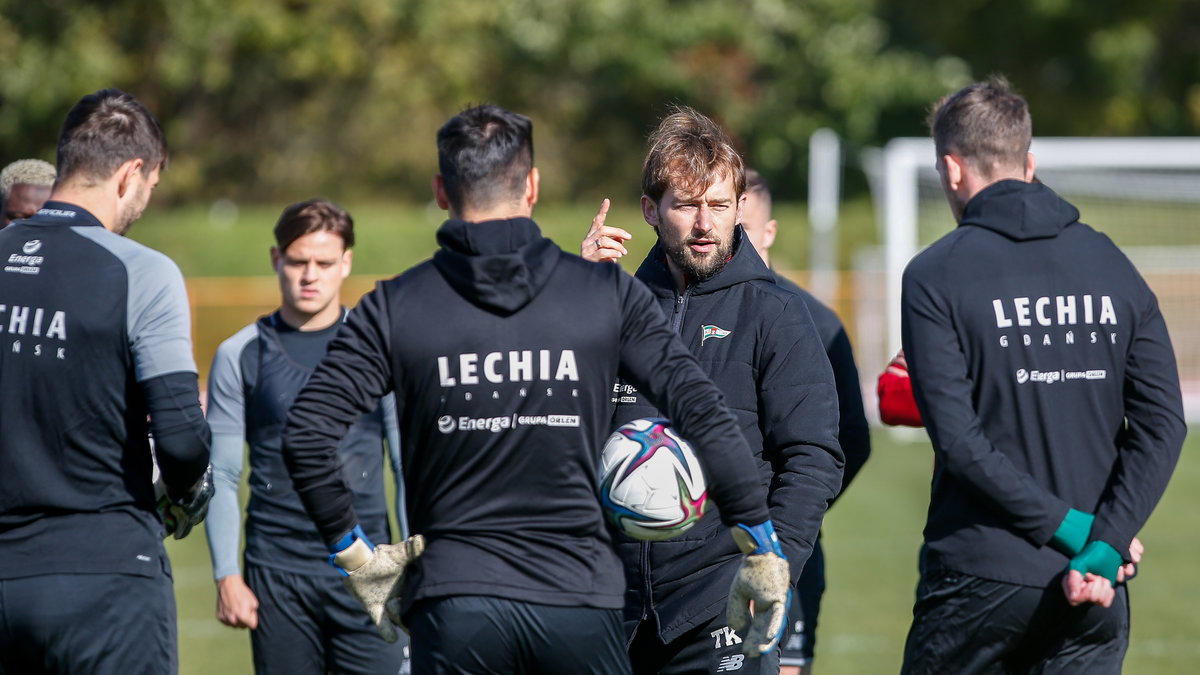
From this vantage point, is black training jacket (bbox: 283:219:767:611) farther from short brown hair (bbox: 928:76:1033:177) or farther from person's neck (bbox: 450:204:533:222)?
short brown hair (bbox: 928:76:1033:177)

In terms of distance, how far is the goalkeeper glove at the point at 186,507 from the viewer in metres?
3.93

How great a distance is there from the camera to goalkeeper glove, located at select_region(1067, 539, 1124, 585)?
371 centimetres

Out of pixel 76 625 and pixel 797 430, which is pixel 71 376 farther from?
pixel 797 430

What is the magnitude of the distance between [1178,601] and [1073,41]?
22243 mm

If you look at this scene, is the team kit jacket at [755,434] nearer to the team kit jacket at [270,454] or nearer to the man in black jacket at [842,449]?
the man in black jacket at [842,449]

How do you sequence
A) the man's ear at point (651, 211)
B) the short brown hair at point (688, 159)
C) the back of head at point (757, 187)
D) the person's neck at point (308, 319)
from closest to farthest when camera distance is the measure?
the short brown hair at point (688, 159)
the man's ear at point (651, 211)
the person's neck at point (308, 319)
the back of head at point (757, 187)

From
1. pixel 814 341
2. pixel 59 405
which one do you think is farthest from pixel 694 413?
pixel 59 405

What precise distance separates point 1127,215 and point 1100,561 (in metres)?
18.1

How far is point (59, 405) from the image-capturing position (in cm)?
361

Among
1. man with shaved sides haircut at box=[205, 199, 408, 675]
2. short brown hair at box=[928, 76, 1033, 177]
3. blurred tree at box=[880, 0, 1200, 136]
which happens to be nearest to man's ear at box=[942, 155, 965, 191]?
short brown hair at box=[928, 76, 1033, 177]

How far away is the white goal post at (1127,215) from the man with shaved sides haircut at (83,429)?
1358 cm

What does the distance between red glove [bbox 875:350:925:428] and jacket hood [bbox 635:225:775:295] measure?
67 centimetres

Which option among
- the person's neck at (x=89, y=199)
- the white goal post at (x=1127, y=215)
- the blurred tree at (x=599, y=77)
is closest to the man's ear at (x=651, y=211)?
the person's neck at (x=89, y=199)

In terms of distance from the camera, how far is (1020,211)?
3.88 meters
